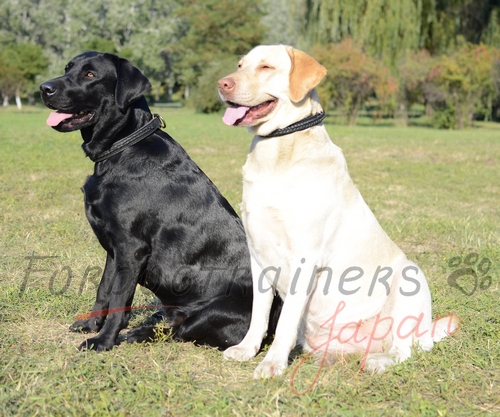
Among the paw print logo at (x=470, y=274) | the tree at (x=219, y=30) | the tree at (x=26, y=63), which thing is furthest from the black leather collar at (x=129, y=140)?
the tree at (x=219, y=30)

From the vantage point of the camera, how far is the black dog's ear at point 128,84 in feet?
11.2

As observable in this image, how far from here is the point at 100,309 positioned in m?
3.62

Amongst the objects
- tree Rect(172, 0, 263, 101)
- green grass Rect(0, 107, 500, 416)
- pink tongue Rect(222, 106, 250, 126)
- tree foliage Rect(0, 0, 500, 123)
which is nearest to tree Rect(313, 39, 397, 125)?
tree foliage Rect(0, 0, 500, 123)

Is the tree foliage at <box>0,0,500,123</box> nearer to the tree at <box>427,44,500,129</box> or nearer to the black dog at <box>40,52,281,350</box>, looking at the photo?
the tree at <box>427,44,500,129</box>

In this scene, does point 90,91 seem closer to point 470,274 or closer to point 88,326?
A: point 88,326

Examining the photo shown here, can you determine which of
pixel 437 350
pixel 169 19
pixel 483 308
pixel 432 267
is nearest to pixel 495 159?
pixel 432 267

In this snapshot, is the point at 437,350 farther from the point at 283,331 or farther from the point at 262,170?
the point at 262,170

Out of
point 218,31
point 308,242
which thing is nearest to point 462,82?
point 308,242

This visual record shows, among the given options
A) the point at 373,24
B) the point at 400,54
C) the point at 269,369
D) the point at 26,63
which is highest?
the point at 373,24

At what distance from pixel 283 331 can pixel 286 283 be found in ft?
0.85

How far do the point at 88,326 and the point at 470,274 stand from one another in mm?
3153

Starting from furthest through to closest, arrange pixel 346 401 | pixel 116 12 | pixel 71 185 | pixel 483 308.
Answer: pixel 116 12 → pixel 71 185 → pixel 483 308 → pixel 346 401

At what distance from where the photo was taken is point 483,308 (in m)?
4.12

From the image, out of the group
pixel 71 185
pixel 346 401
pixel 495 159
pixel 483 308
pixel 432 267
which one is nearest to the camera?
pixel 346 401
